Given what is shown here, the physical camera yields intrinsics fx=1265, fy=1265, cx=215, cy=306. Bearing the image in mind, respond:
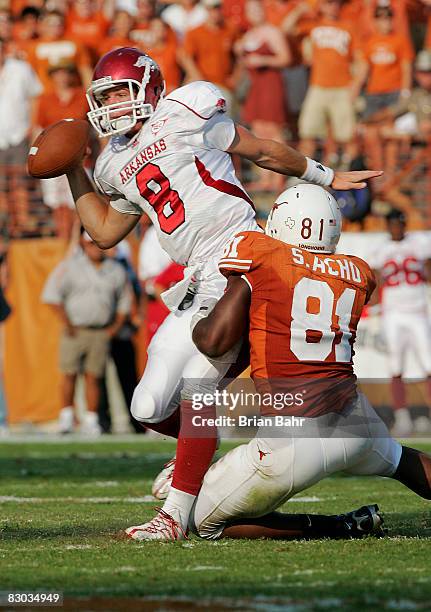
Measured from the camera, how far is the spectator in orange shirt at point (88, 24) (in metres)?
13.5

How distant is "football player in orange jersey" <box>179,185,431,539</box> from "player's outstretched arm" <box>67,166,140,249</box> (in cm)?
106

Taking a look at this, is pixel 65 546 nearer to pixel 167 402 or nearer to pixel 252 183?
pixel 167 402

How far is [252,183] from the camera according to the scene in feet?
42.3

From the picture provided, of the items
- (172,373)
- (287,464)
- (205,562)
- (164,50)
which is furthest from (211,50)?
(205,562)

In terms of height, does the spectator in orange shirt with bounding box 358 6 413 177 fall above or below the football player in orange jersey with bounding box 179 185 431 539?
above

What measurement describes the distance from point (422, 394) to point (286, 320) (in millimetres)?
7405

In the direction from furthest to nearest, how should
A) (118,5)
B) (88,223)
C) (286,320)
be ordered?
(118,5)
(88,223)
(286,320)

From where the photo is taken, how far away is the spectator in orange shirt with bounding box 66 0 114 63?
44.4 ft

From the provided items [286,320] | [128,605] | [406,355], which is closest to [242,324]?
[286,320]

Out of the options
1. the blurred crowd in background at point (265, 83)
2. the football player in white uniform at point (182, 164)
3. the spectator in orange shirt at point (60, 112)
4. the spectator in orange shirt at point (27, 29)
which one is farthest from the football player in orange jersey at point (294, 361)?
the spectator in orange shirt at point (27, 29)

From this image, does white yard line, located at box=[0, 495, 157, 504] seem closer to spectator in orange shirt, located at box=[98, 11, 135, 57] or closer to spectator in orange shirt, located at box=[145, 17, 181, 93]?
spectator in orange shirt, located at box=[145, 17, 181, 93]

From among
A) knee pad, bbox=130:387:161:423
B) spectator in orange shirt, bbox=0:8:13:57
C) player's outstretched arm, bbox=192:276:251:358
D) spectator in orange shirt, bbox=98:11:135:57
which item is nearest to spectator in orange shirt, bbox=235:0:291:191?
spectator in orange shirt, bbox=98:11:135:57

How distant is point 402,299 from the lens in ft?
36.4

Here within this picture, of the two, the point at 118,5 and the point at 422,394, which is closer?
the point at 422,394
